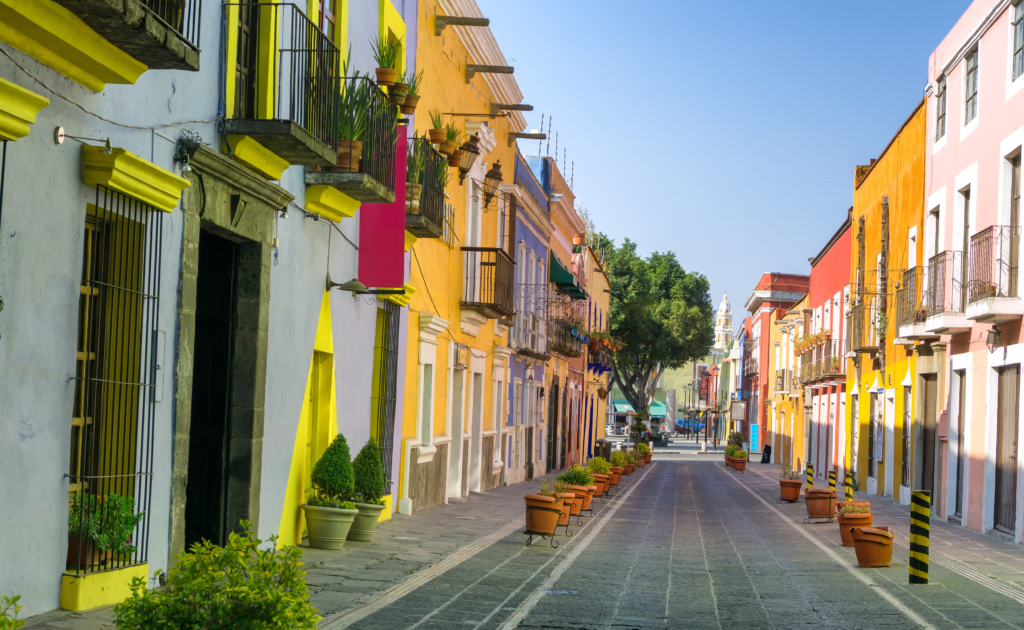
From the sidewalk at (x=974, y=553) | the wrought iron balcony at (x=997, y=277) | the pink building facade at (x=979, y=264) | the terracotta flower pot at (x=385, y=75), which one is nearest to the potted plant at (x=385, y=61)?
the terracotta flower pot at (x=385, y=75)

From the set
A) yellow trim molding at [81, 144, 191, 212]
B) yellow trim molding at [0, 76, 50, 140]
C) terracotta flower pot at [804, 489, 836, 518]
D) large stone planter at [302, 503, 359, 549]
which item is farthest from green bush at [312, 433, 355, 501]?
terracotta flower pot at [804, 489, 836, 518]

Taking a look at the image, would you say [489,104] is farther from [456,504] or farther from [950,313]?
[950,313]

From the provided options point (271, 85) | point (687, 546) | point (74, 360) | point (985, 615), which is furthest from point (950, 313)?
point (74, 360)

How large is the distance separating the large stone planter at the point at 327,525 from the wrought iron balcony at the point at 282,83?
3887 mm

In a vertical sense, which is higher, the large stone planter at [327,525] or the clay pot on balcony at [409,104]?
the clay pot on balcony at [409,104]

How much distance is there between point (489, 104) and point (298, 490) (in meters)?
13.3

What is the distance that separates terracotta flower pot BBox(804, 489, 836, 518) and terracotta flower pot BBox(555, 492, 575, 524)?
17.8 feet

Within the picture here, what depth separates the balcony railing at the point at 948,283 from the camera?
19.3 meters

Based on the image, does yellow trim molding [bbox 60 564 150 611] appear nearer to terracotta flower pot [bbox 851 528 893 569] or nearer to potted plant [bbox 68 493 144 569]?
potted plant [bbox 68 493 144 569]

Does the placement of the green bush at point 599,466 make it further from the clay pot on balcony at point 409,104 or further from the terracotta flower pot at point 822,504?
the clay pot on balcony at point 409,104

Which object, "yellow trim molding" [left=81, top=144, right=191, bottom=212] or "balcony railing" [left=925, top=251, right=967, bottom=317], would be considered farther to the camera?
"balcony railing" [left=925, top=251, right=967, bottom=317]

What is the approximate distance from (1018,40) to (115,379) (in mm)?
15710

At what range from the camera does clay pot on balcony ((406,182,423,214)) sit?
51.5 feet

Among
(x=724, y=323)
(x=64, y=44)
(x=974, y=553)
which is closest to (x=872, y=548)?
(x=974, y=553)
